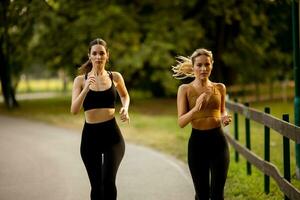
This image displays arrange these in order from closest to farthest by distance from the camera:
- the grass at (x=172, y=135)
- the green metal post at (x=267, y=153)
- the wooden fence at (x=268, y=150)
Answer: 1. the wooden fence at (x=268, y=150)
2. the green metal post at (x=267, y=153)
3. the grass at (x=172, y=135)

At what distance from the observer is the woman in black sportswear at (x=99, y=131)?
5922 mm

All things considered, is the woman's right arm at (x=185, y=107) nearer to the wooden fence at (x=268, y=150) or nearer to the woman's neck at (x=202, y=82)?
the woman's neck at (x=202, y=82)

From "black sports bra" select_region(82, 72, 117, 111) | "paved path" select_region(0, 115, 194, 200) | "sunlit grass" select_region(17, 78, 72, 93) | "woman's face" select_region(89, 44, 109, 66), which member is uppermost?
"woman's face" select_region(89, 44, 109, 66)

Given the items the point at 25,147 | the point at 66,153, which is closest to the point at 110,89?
the point at 66,153

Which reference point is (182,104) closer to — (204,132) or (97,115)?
(204,132)

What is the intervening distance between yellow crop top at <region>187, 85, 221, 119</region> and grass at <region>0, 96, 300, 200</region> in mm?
2711

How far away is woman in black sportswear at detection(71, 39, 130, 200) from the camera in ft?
19.4

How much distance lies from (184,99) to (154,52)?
1883 centimetres

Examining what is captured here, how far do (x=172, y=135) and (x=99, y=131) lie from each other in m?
10.7

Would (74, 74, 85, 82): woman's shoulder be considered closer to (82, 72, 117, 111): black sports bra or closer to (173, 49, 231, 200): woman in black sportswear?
(82, 72, 117, 111): black sports bra

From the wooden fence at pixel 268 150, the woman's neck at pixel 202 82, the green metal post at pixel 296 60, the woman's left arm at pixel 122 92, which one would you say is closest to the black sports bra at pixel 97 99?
the woman's left arm at pixel 122 92

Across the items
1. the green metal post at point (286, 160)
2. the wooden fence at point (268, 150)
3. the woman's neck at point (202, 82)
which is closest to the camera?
the woman's neck at point (202, 82)

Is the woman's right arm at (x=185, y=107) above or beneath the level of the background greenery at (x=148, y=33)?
beneath

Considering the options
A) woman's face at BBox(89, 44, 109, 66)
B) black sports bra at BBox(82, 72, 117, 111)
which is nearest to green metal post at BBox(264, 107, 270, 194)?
black sports bra at BBox(82, 72, 117, 111)
